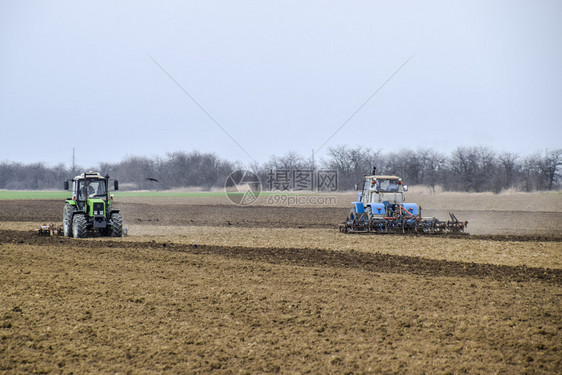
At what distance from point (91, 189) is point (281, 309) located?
14.2 metres

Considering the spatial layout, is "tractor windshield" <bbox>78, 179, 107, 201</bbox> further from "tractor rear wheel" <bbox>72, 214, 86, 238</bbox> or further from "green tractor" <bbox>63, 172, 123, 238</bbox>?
"tractor rear wheel" <bbox>72, 214, 86, 238</bbox>

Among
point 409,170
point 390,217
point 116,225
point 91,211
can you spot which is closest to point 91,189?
point 91,211

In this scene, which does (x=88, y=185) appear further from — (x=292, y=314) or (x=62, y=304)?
(x=292, y=314)

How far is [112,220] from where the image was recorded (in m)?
20.4

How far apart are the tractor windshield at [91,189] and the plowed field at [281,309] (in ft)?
11.3

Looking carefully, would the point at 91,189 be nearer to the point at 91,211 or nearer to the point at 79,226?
the point at 91,211

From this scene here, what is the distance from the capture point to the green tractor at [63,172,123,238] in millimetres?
20094

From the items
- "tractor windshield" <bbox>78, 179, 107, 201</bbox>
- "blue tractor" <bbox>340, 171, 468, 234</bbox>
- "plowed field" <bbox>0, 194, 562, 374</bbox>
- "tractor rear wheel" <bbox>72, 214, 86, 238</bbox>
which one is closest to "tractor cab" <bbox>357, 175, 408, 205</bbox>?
"blue tractor" <bbox>340, 171, 468, 234</bbox>

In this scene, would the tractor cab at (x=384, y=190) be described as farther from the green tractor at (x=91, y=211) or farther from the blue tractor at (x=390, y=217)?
the green tractor at (x=91, y=211)

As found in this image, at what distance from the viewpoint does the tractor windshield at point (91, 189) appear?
68.0 ft

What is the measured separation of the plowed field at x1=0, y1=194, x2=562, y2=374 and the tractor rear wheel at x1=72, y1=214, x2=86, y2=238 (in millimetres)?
2185

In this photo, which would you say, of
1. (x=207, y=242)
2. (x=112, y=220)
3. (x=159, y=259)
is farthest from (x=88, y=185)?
(x=159, y=259)

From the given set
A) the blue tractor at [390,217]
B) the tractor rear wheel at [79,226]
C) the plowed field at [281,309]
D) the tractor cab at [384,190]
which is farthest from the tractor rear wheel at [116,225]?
the tractor cab at [384,190]

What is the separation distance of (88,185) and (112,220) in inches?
73.5
